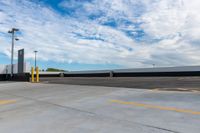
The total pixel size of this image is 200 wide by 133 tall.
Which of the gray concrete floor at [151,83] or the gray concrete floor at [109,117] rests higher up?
the gray concrete floor at [151,83]

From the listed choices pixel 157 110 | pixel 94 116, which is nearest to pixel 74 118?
pixel 94 116

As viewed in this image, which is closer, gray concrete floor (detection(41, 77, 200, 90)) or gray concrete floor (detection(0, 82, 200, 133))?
gray concrete floor (detection(0, 82, 200, 133))

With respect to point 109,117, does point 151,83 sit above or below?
above

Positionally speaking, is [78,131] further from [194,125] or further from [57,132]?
[194,125]

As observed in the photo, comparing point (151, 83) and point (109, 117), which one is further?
point (151, 83)

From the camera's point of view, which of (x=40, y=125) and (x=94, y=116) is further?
(x=94, y=116)

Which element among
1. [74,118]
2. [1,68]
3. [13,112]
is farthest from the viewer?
[1,68]

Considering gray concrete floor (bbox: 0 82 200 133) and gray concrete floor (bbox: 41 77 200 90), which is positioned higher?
gray concrete floor (bbox: 41 77 200 90)

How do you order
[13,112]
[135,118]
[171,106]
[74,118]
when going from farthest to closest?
[13,112]
[171,106]
[74,118]
[135,118]

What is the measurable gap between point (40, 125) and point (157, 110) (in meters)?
2.50

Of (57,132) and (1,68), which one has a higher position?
(1,68)

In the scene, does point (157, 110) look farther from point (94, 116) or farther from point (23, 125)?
point (23, 125)

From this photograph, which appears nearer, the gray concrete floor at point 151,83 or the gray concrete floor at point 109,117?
the gray concrete floor at point 109,117

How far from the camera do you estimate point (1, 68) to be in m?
24.6
